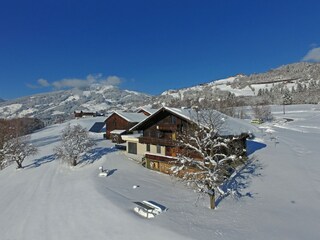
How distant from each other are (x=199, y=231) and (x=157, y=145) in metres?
19.4

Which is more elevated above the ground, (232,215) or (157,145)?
(157,145)

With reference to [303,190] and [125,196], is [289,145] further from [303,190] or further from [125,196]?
[125,196]

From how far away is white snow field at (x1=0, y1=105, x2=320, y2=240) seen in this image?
18.8 m

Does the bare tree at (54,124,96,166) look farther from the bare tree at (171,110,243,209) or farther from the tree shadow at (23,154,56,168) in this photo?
the bare tree at (171,110,243,209)

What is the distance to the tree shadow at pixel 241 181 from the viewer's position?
975 inches

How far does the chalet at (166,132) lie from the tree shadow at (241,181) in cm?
279

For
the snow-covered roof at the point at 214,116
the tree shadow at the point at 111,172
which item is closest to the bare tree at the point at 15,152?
the tree shadow at the point at 111,172

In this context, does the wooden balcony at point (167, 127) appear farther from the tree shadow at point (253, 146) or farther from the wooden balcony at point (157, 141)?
the tree shadow at point (253, 146)

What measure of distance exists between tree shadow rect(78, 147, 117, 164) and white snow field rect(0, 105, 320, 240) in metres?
2.44

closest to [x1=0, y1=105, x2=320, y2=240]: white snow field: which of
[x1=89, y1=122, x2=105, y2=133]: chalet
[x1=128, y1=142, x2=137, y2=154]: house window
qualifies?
[x1=128, y1=142, x2=137, y2=154]: house window

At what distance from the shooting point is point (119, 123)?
189 feet

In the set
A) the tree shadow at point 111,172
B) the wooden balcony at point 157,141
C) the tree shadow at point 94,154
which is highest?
the wooden balcony at point 157,141

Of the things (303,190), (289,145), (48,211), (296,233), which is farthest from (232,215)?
(289,145)

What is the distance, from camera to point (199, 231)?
18.3m
